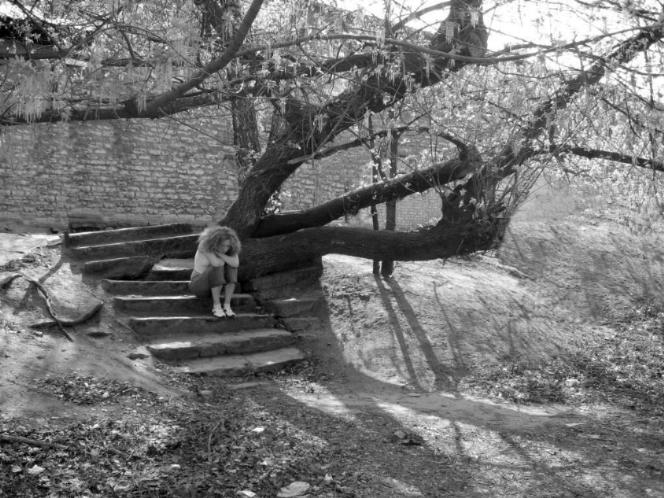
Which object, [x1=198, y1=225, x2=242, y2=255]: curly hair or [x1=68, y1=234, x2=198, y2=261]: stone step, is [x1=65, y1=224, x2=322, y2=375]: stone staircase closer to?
[x1=68, y1=234, x2=198, y2=261]: stone step

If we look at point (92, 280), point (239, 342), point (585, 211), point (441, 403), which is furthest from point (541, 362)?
point (585, 211)

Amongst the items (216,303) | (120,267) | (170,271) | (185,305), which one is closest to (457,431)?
(216,303)

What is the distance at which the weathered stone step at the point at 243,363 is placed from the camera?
7023 mm

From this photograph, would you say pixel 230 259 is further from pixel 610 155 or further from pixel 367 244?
pixel 610 155

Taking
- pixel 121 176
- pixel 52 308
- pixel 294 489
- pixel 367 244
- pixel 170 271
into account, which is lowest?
pixel 294 489

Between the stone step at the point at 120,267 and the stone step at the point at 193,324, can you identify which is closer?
Result: the stone step at the point at 193,324

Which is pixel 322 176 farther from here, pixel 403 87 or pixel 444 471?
pixel 444 471

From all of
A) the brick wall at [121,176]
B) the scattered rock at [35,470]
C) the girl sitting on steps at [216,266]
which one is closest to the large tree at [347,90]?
the girl sitting on steps at [216,266]

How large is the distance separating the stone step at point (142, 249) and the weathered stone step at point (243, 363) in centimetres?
239

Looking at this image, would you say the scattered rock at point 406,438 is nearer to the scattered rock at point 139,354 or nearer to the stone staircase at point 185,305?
the stone staircase at point 185,305

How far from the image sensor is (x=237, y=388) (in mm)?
6723

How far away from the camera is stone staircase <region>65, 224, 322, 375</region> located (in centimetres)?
741

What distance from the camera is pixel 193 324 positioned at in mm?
7840

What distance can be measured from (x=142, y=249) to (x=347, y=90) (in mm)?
3667
